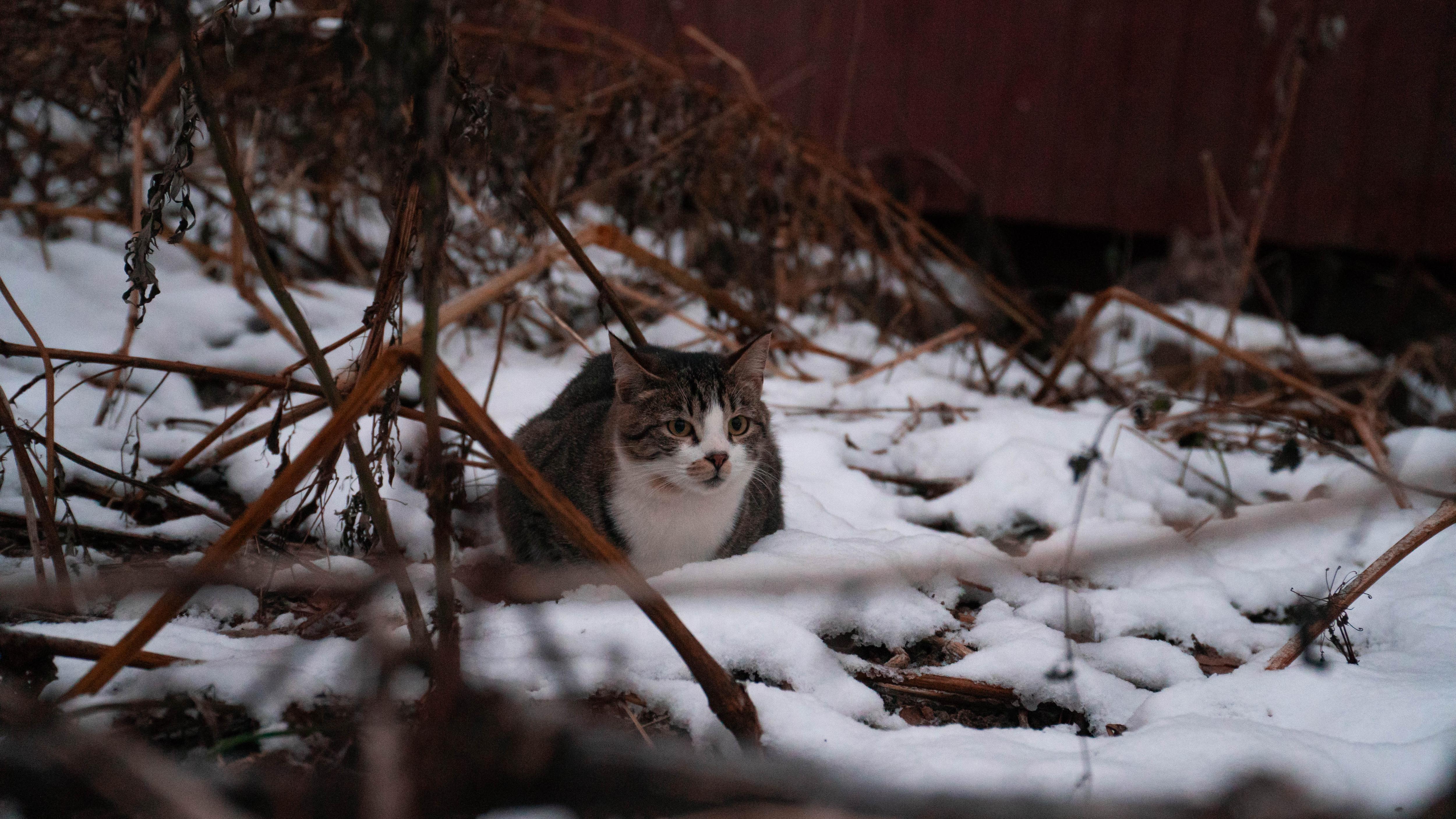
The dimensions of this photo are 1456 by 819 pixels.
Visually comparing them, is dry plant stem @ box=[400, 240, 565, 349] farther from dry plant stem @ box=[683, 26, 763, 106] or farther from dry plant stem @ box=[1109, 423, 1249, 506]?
dry plant stem @ box=[683, 26, 763, 106]

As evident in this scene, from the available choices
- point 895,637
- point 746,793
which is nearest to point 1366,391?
point 895,637

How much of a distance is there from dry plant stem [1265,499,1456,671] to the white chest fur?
1.23 m

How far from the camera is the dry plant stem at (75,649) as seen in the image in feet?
4.65

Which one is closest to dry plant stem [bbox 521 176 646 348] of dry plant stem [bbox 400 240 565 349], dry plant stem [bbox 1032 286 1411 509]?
dry plant stem [bbox 400 240 565 349]

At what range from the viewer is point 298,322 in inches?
55.1

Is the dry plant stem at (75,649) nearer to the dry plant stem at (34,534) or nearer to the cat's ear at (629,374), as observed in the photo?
the dry plant stem at (34,534)

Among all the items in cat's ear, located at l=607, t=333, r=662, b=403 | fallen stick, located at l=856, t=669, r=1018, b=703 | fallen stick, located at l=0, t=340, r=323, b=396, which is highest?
fallen stick, located at l=0, t=340, r=323, b=396

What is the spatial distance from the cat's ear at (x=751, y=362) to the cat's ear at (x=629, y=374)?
8.3 inches

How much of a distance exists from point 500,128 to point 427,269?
313mm

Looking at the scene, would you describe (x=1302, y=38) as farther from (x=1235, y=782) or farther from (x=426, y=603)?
(x=426, y=603)

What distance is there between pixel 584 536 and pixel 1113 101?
6.13 m

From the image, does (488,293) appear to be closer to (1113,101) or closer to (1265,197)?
(1265,197)

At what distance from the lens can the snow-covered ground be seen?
4.61 ft

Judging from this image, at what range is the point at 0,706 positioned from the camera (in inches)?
46.0
